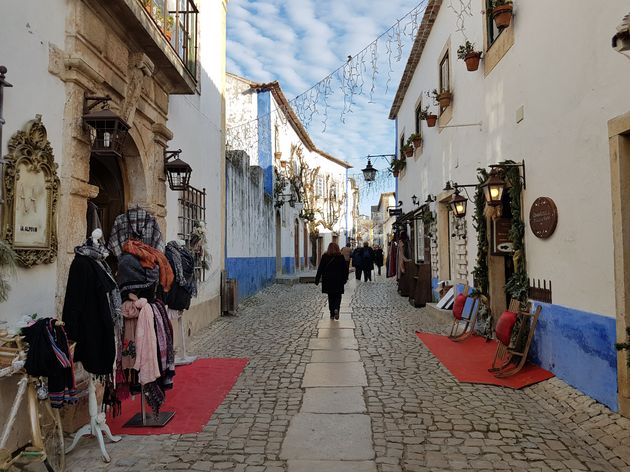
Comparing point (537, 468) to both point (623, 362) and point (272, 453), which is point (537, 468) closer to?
point (623, 362)

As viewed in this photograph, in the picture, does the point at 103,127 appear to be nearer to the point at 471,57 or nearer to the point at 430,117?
the point at 471,57

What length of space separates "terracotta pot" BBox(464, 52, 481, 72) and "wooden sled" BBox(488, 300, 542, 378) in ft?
12.6

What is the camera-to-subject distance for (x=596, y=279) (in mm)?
4359

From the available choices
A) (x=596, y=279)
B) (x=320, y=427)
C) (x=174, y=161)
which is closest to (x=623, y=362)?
(x=596, y=279)

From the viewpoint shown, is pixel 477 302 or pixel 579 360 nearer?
pixel 579 360

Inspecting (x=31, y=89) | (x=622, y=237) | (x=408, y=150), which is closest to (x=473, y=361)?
(x=622, y=237)

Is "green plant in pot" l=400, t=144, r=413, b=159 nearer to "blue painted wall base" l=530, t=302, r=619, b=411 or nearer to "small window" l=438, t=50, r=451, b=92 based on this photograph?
"small window" l=438, t=50, r=451, b=92

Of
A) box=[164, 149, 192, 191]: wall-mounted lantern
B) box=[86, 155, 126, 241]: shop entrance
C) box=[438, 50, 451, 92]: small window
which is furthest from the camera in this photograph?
box=[438, 50, 451, 92]: small window

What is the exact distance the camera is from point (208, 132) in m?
9.48

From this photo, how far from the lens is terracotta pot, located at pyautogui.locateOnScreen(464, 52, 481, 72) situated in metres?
7.66

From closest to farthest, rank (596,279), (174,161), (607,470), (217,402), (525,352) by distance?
(607,470)
(596,279)
(217,402)
(525,352)
(174,161)

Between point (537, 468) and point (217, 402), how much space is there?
9.10ft

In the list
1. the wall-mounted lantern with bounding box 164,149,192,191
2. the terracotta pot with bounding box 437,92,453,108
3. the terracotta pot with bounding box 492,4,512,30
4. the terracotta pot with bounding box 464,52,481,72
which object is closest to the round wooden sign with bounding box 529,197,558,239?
the terracotta pot with bounding box 492,4,512,30

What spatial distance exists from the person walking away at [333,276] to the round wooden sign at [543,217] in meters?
4.55
